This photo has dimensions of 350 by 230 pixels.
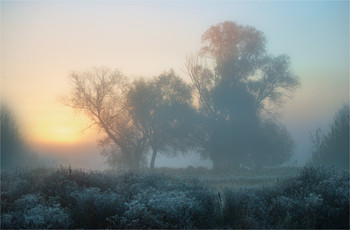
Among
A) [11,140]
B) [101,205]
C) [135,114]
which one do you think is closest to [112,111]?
[135,114]

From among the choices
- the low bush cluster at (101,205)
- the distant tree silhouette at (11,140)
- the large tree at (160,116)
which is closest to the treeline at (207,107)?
the large tree at (160,116)

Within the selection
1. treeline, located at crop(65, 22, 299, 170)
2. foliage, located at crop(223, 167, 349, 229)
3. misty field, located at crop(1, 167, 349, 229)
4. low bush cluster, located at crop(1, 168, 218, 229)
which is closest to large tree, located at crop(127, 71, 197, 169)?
treeline, located at crop(65, 22, 299, 170)

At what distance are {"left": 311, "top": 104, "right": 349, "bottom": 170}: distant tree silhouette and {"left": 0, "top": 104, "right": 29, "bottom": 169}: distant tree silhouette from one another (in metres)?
26.7

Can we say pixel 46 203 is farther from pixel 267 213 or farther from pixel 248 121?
pixel 248 121

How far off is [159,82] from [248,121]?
386 inches

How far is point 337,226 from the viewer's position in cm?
859

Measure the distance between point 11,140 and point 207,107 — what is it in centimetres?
1829

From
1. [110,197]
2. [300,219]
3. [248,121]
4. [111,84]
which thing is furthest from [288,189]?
[111,84]

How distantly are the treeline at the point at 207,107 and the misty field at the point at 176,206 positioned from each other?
2007 centimetres

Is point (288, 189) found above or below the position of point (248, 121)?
below

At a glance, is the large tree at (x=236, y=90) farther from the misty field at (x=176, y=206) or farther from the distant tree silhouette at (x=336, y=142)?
the misty field at (x=176, y=206)

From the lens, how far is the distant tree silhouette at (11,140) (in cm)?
2104

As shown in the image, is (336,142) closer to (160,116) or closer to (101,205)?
(160,116)

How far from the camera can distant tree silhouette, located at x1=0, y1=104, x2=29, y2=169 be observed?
21044 mm
